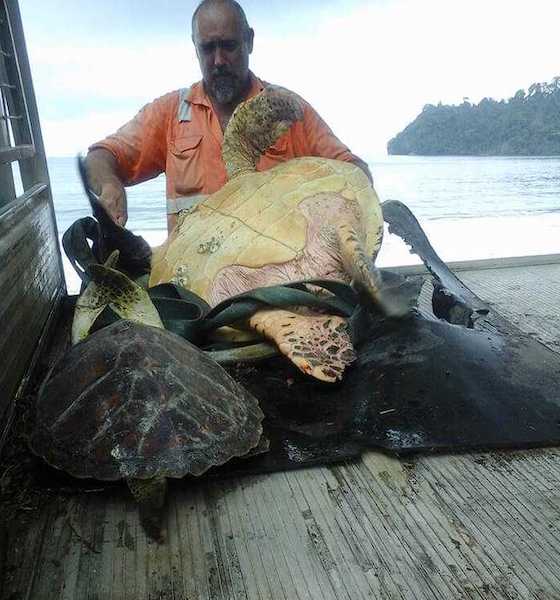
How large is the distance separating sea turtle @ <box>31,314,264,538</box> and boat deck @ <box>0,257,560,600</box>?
7 centimetres

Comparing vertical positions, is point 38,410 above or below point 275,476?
above

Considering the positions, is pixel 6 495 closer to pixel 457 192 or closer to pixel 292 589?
pixel 292 589

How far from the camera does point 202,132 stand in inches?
95.9

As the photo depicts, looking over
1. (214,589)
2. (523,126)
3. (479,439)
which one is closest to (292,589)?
(214,589)

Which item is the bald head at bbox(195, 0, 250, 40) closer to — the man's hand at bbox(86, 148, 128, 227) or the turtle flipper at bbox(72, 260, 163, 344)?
the man's hand at bbox(86, 148, 128, 227)

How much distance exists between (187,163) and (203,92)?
38 cm

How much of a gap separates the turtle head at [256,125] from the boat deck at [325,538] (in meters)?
1.49

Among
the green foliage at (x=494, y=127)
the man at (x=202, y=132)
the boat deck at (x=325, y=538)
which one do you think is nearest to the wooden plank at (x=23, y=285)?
the boat deck at (x=325, y=538)

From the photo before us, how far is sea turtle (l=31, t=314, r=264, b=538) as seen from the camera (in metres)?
0.88

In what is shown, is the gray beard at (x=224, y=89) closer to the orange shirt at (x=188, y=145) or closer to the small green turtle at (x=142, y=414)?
the orange shirt at (x=188, y=145)

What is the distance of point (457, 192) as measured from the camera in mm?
11609

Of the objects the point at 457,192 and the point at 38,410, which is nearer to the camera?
the point at 38,410

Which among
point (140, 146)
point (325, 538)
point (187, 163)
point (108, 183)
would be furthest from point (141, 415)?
point (140, 146)

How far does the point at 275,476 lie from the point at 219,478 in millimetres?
111
